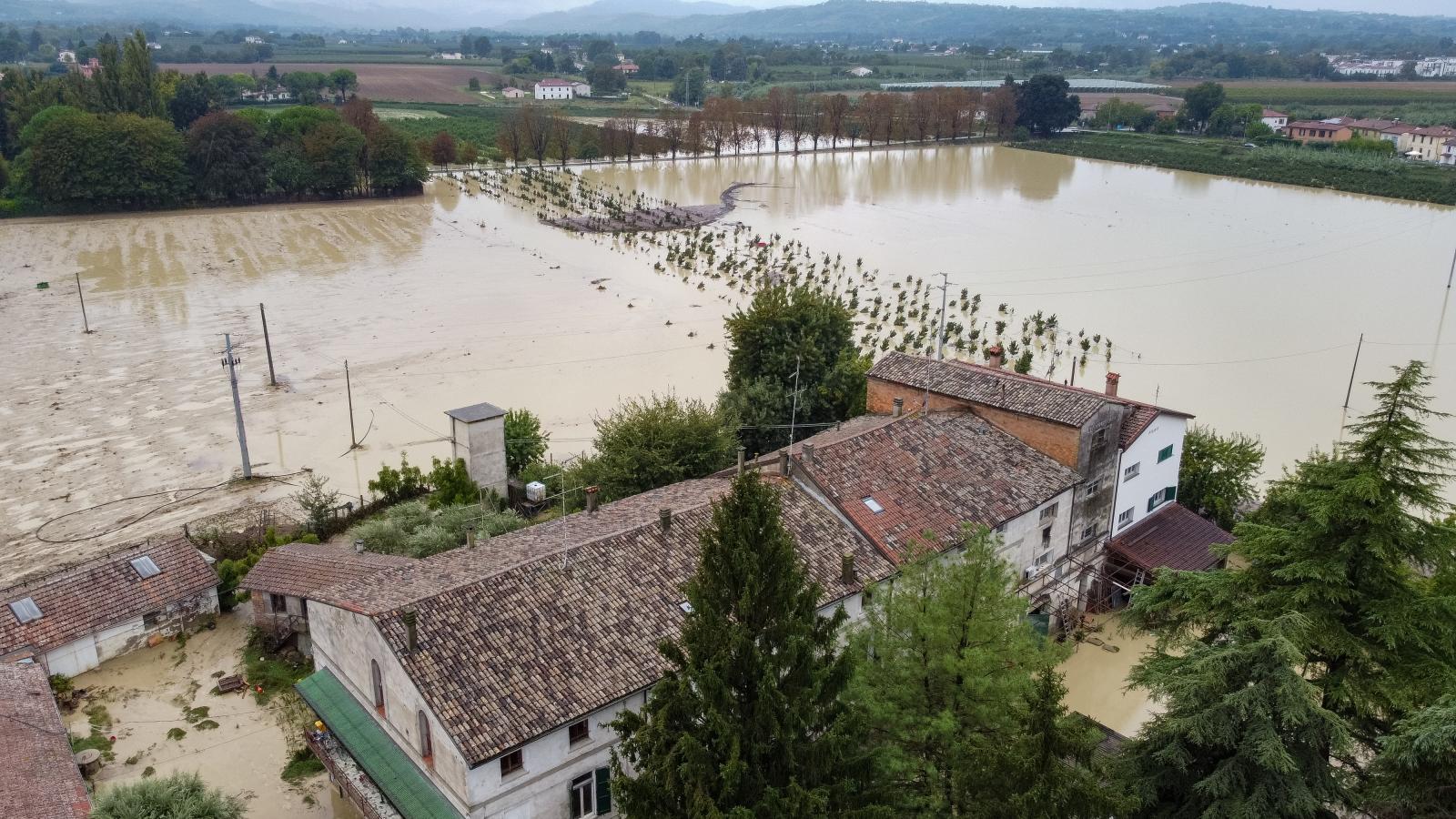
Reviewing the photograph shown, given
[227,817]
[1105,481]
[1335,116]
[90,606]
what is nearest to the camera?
[227,817]

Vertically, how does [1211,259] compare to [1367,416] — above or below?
below

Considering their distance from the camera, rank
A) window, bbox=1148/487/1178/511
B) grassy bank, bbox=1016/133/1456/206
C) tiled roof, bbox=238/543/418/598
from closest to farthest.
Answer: tiled roof, bbox=238/543/418/598 → window, bbox=1148/487/1178/511 → grassy bank, bbox=1016/133/1456/206

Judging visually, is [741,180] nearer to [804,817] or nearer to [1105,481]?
[1105,481]

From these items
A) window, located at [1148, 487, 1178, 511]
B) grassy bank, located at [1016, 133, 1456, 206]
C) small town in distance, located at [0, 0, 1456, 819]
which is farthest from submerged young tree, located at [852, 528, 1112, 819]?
grassy bank, located at [1016, 133, 1456, 206]

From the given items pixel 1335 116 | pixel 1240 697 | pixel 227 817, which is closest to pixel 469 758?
pixel 227 817

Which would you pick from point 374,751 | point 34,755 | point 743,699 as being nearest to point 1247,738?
point 743,699

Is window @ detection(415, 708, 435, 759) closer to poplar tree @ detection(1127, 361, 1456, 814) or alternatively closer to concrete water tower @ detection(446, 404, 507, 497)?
poplar tree @ detection(1127, 361, 1456, 814)

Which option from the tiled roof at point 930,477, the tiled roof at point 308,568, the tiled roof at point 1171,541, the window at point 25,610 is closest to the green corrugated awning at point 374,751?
the tiled roof at point 308,568

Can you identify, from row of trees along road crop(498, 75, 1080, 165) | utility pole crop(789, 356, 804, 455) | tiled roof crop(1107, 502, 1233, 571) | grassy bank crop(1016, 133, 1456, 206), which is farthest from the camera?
row of trees along road crop(498, 75, 1080, 165)

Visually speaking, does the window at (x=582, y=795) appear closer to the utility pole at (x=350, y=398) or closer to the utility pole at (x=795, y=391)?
the utility pole at (x=795, y=391)
